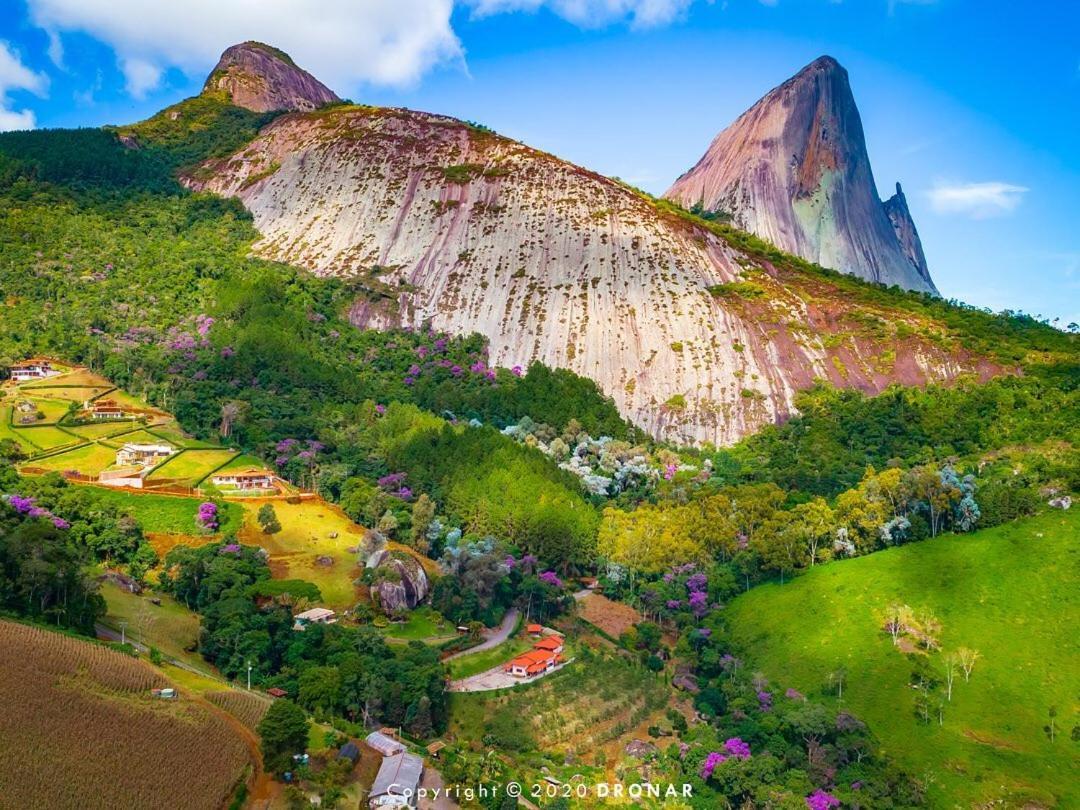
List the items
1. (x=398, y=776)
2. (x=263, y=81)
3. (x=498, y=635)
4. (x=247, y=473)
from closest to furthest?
(x=398, y=776)
(x=498, y=635)
(x=247, y=473)
(x=263, y=81)

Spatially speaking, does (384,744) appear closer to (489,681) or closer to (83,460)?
(489,681)

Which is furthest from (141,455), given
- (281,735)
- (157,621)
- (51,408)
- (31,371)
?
(281,735)

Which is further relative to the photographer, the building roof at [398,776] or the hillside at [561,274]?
the hillside at [561,274]

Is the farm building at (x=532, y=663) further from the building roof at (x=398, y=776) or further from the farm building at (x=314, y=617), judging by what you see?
the building roof at (x=398, y=776)

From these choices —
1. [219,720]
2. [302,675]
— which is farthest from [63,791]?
[302,675]

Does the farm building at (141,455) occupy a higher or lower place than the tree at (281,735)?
higher

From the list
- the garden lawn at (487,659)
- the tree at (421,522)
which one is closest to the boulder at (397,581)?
the garden lawn at (487,659)
